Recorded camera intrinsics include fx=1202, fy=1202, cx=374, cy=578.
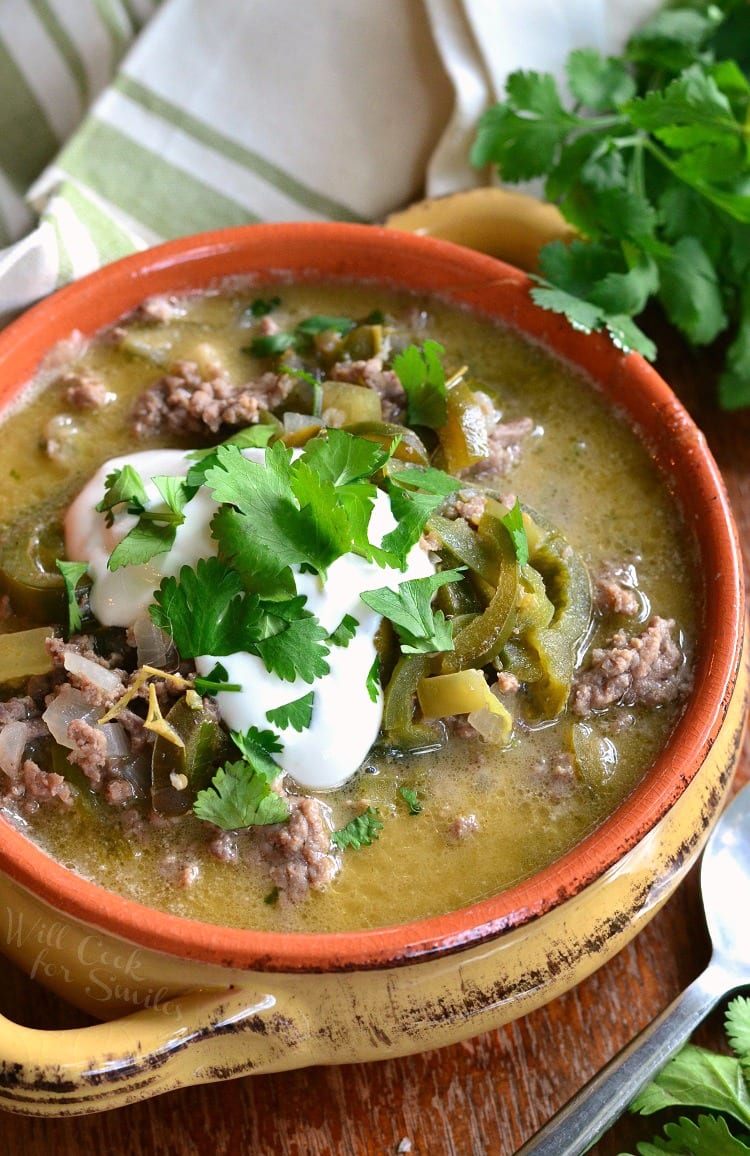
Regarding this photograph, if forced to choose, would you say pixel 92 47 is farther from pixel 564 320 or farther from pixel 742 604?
pixel 742 604

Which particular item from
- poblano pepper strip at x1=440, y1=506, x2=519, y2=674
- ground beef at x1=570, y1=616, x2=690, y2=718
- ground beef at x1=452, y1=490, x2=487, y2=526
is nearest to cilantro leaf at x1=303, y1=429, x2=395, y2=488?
ground beef at x1=452, y1=490, x2=487, y2=526

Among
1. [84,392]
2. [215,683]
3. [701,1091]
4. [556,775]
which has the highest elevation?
[84,392]

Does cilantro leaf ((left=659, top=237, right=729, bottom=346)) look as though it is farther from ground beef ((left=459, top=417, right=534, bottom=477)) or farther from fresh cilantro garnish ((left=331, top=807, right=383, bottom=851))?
Answer: fresh cilantro garnish ((left=331, top=807, right=383, bottom=851))

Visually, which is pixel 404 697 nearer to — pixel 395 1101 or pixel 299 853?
pixel 299 853

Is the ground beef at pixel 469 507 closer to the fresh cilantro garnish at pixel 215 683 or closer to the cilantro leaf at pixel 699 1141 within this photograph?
the fresh cilantro garnish at pixel 215 683

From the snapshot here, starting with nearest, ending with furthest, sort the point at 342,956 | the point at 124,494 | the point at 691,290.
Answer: the point at 342,956 < the point at 124,494 < the point at 691,290

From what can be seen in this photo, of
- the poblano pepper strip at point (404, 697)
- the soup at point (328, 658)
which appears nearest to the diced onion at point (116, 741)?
the soup at point (328, 658)

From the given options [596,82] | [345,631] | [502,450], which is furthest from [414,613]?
[596,82]

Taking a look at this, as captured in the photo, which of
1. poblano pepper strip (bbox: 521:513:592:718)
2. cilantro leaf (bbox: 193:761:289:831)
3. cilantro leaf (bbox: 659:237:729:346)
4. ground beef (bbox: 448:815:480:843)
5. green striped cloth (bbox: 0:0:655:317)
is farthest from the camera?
green striped cloth (bbox: 0:0:655:317)
